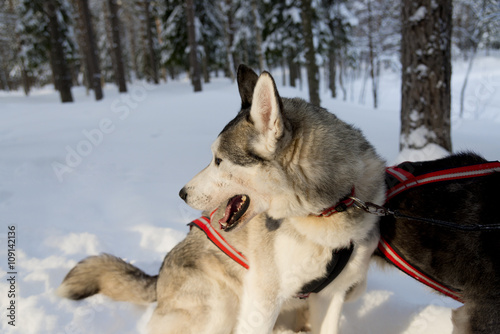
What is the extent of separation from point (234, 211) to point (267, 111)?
0.65 meters

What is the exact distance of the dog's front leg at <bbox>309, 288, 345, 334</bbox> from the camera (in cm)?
228

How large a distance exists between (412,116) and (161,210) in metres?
4.18

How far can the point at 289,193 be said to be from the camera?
6.15ft

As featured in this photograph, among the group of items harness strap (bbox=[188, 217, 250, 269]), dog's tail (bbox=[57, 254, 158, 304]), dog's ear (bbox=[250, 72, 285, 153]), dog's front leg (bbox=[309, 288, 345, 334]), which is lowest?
dog's front leg (bbox=[309, 288, 345, 334])

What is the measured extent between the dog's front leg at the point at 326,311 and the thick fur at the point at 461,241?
24.0 inches

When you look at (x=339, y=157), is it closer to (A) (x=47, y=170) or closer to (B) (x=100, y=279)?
(B) (x=100, y=279)

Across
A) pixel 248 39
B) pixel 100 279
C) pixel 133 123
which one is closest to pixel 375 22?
pixel 248 39

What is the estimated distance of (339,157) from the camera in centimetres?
188

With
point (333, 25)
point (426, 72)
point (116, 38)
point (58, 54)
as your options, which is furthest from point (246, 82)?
point (333, 25)

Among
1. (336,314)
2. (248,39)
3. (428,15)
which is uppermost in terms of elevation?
(248,39)

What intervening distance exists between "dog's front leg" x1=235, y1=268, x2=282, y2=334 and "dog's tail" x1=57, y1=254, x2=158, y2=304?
0.95 metres

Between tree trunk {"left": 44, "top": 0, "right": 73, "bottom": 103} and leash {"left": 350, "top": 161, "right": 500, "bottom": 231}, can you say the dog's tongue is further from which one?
tree trunk {"left": 44, "top": 0, "right": 73, "bottom": 103}

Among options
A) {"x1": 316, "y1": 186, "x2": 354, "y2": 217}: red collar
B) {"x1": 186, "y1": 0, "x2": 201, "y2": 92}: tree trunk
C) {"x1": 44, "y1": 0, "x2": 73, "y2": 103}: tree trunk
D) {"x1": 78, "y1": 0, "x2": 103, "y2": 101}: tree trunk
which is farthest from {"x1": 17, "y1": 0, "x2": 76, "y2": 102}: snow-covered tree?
{"x1": 316, "y1": 186, "x2": 354, "y2": 217}: red collar

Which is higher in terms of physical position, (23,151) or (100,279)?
(23,151)
